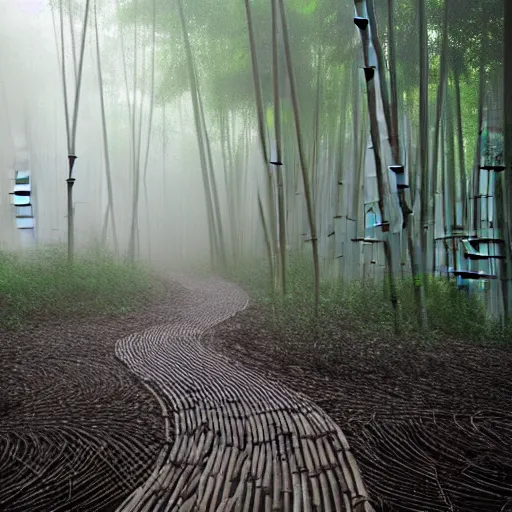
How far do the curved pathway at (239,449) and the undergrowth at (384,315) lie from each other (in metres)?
0.73

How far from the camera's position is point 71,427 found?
1.69 m

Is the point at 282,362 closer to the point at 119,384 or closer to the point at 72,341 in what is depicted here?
the point at 119,384

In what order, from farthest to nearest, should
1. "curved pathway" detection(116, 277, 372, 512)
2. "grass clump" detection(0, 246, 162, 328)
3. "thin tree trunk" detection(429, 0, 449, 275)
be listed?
"grass clump" detection(0, 246, 162, 328) < "thin tree trunk" detection(429, 0, 449, 275) < "curved pathway" detection(116, 277, 372, 512)

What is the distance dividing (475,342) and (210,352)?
137cm

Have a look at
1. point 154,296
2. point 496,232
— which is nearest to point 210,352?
point 496,232

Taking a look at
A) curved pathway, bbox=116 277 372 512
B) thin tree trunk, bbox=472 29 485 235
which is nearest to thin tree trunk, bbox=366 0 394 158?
thin tree trunk, bbox=472 29 485 235

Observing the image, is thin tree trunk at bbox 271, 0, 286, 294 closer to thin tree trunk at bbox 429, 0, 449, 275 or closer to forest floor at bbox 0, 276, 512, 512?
forest floor at bbox 0, 276, 512, 512

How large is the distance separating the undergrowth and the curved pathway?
28.6 inches

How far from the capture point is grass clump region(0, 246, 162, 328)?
362cm

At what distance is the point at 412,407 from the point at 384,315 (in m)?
1.18

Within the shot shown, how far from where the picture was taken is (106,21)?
20.8ft

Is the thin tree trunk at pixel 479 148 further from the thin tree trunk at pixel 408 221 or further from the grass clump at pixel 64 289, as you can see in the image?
the grass clump at pixel 64 289

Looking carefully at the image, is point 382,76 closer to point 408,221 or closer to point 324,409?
point 408,221

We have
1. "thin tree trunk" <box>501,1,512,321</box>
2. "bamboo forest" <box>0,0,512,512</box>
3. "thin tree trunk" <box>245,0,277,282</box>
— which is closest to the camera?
"bamboo forest" <box>0,0,512,512</box>
